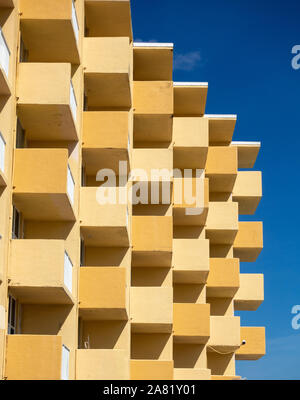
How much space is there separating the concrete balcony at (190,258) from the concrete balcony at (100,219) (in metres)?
8.74

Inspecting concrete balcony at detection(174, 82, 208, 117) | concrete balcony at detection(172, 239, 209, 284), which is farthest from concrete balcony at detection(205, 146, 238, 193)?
concrete balcony at detection(172, 239, 209, 284)

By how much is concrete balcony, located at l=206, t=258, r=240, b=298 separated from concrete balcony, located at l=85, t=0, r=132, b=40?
15.8 m

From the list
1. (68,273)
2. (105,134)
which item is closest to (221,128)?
(105,134)

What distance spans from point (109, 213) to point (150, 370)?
7.70 metres

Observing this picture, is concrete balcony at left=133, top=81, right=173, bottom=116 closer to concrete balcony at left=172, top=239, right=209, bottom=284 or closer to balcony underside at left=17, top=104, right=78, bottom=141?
concrete balcony at left=172, top=239, right=209, bottom=284

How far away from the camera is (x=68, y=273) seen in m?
28.9

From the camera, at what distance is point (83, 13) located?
33906 mm

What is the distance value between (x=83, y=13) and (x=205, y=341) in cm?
1848

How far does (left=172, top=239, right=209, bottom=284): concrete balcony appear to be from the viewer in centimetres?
4391

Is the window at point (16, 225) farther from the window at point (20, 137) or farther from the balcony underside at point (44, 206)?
the window at point (20, 137)

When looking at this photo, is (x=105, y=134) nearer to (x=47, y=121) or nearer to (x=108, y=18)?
(x=108, y=18)
